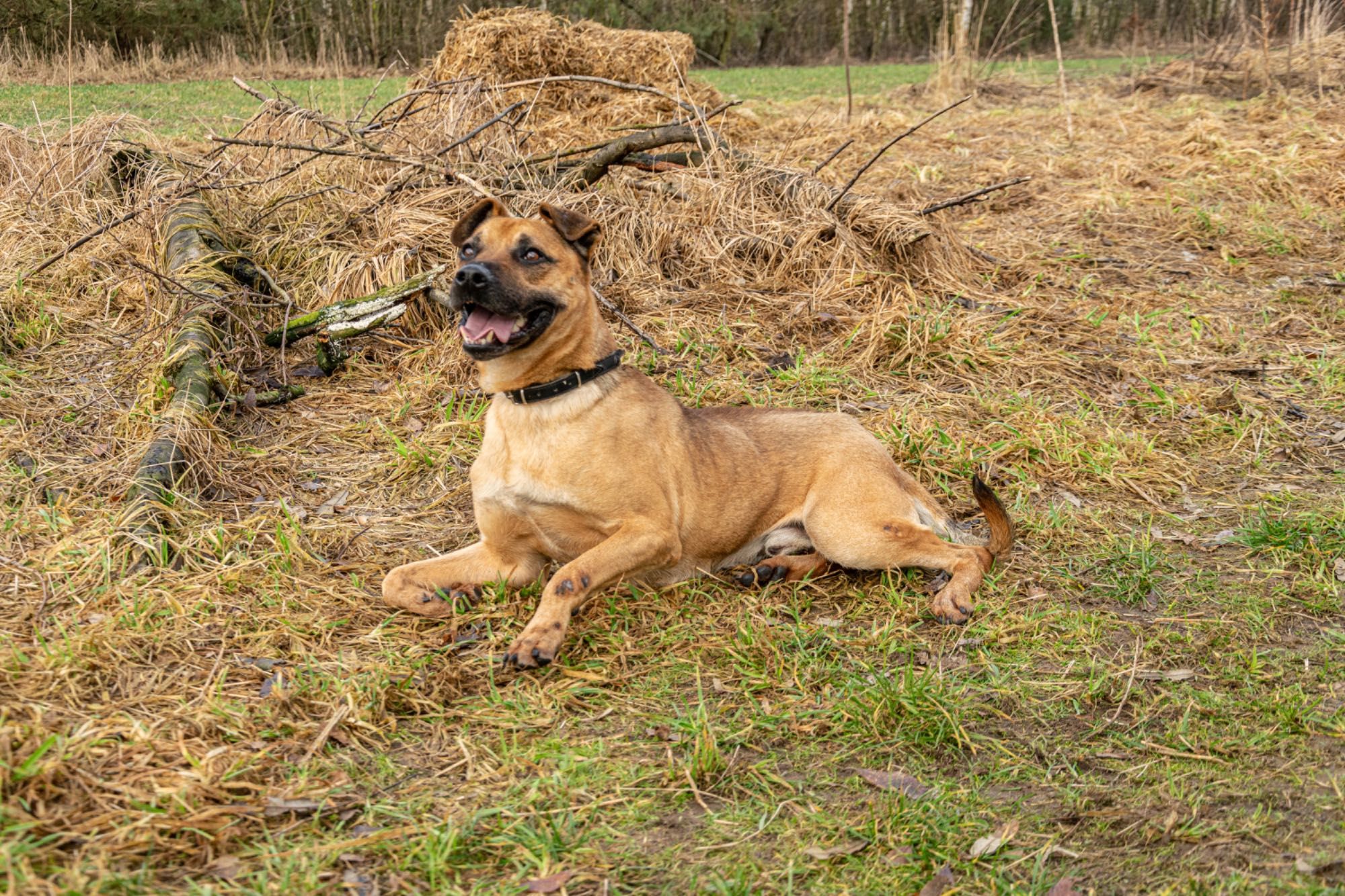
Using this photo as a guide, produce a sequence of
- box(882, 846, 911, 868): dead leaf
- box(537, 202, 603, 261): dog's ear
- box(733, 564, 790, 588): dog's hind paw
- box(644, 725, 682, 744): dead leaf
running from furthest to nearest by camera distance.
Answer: box(733, 564, 790, 588): dog's hind paw → box(537, 202, 603, 261): dog's ear → box(644, 725, 682, 744): dead leaf → box(882, 846, 911, 868): dead leaf

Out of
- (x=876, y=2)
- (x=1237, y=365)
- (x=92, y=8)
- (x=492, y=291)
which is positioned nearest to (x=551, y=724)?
(x=492, y=291)

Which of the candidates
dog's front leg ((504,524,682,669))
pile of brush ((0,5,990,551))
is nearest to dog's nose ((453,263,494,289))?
dog's front leg ((504,524,682,669))

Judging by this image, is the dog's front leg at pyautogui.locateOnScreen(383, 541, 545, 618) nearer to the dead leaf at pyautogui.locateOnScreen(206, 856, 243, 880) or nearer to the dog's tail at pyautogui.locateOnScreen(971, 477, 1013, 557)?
the dead leaf at pyautogui.locateOnScreen(206, 856, 243, 880)

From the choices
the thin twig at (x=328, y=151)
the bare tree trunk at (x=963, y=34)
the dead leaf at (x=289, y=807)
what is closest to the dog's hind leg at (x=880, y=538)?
the dead leaf at (x=289, y=807)

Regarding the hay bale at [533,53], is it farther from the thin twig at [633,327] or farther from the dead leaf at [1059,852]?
the dead leaf at [1059,852]

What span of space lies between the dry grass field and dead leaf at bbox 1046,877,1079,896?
0.08 feet

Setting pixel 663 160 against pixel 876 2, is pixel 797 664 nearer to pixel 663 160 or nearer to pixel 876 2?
pixel 663 160

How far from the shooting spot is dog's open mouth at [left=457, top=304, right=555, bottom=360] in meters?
4.14

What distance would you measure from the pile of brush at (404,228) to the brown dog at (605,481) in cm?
187

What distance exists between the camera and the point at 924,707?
11.8 feet

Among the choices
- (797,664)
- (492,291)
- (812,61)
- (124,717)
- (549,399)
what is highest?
(812,61)

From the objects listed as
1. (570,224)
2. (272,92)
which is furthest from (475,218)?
(272,92)

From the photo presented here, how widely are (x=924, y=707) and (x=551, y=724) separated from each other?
4.08ft

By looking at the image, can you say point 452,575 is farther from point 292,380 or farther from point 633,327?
point 292,380
